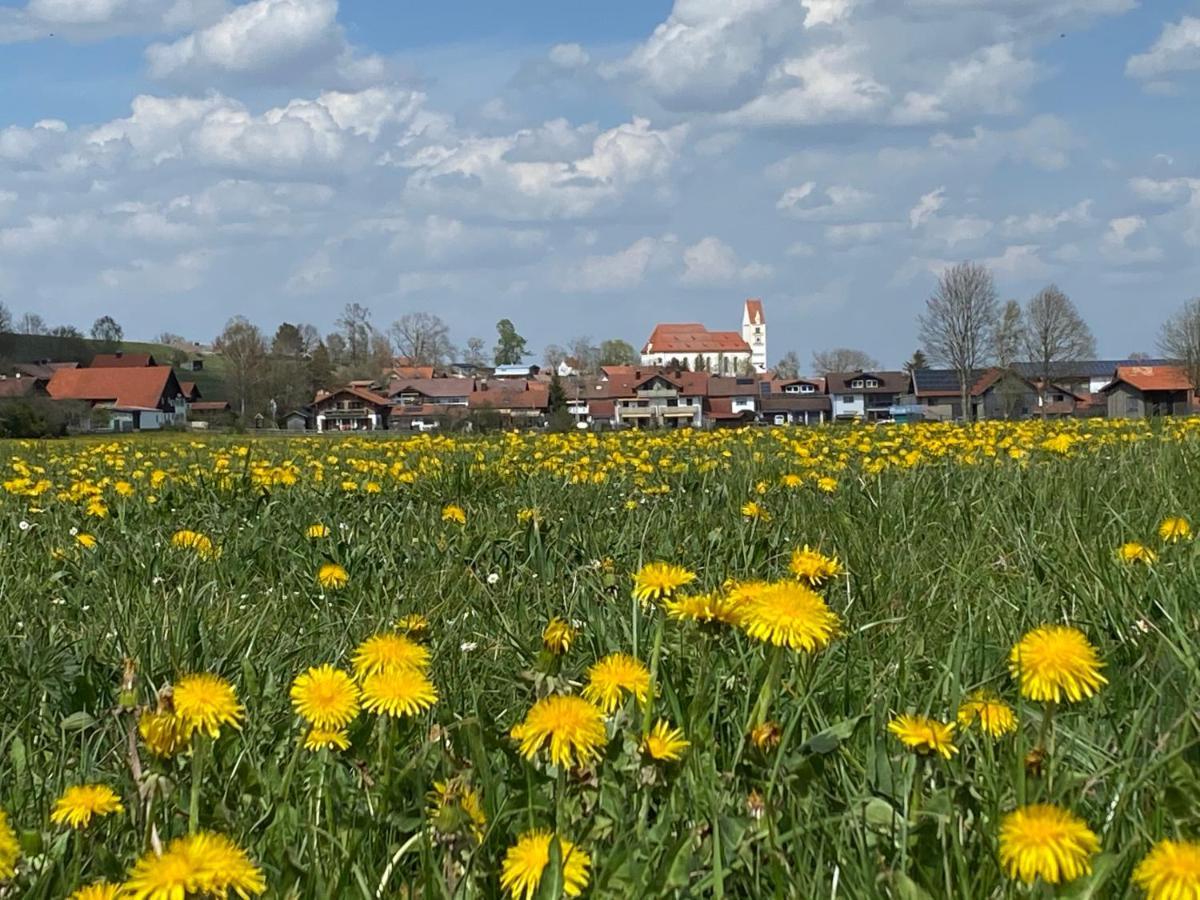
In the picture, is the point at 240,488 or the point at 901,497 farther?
the point at 240,488

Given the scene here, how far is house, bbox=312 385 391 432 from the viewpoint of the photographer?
107m

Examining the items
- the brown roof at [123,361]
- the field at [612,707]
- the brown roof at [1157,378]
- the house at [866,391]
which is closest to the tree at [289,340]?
the brown roof at [123,361]

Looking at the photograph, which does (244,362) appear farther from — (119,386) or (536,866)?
(536,866)

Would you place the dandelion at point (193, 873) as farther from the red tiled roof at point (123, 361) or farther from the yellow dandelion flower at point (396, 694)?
the red tiled roof at point (123, 361)

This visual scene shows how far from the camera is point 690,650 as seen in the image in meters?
2.43

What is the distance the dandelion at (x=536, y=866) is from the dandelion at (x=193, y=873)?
0.84ft

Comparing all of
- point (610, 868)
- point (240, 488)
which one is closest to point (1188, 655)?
point (610, 868)

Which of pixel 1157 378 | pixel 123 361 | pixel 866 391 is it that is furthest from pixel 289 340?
pixel 1157 378

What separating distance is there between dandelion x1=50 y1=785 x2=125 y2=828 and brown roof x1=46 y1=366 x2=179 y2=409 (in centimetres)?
10453

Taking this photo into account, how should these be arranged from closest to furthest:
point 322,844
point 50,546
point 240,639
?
point 322,844
point 240,639
point 50,546

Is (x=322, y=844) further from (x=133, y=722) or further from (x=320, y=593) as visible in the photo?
(x=320, y=593)

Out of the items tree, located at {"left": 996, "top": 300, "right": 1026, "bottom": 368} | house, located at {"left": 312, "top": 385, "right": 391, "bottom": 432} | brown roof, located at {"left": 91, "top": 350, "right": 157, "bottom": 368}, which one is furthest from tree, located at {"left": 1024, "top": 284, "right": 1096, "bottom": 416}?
brown roof, located at {"left": 91, "top": 350, "right": 157, "bottom": 368}

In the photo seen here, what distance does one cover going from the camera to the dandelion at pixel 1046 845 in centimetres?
103

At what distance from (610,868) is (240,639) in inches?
66.5
